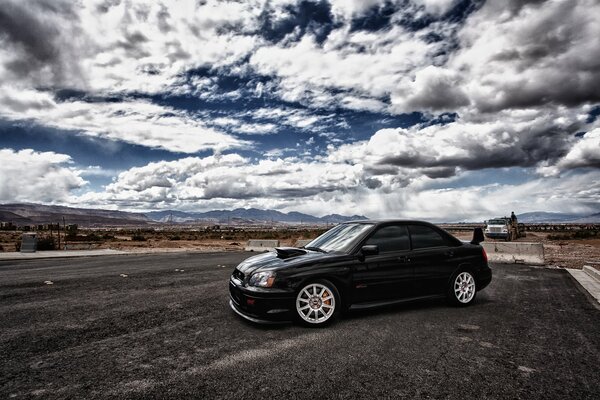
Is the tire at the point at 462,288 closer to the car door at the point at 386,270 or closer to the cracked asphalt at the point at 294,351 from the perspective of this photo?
the cracked asphalt at the point at 294,351

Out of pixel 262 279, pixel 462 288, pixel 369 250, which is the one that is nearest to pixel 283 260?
pixel 262 279

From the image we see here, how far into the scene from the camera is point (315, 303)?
490 cm

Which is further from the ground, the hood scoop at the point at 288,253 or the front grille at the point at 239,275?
the hood scoop at the point at 288,253

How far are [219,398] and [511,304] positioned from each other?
17.9ft

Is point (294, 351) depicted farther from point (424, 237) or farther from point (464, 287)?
point (464, 287)

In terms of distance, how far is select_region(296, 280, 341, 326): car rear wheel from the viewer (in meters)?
4.84

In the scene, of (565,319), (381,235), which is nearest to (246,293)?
(381,235)

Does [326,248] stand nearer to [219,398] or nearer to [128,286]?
[219,398]

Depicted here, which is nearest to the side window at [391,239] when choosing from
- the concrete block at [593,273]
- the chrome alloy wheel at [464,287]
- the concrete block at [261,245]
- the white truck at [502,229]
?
the chrome alloy wheel at [464,287]

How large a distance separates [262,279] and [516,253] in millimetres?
11748

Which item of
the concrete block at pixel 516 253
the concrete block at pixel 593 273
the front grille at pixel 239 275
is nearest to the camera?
the front grille at pixel 239 275

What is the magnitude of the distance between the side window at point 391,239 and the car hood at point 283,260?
75 centimetres

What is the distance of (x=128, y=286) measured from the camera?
8.23 metres

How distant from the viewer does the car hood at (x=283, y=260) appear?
195 inches
